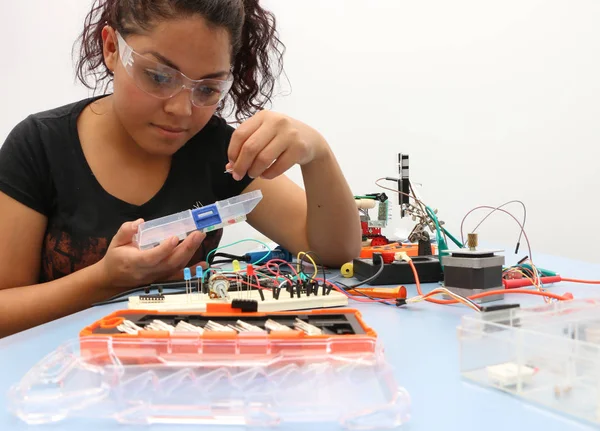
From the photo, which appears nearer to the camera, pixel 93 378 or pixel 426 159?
pixel 93 378

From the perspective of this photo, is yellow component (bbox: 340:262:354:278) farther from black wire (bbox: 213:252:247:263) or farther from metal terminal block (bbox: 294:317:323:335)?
metal terminal block (bbox: 294:317:323:335)

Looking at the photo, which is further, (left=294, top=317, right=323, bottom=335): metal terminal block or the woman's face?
the woman's face

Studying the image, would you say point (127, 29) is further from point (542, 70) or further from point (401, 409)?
point (542, 70)

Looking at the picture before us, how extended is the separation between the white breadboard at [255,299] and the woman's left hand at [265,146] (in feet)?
0.86

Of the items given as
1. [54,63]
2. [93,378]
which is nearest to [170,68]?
[93,378]

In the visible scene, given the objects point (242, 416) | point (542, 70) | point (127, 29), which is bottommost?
point (242, 416)

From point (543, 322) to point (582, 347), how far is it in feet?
0.29

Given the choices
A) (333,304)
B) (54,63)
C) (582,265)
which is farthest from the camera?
(54,63)

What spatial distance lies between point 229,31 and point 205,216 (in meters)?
0.43

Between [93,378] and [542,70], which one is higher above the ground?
[542,70]

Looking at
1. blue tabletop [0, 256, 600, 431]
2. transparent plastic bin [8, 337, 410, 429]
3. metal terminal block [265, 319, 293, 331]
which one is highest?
metal terminal block [265, 319, 293, 331]

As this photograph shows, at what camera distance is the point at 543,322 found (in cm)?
53

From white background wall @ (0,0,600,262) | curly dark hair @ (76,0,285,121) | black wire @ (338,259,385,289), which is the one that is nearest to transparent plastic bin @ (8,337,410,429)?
black wire @ (338,259,385,289)

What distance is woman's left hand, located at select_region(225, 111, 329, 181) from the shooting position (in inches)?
38.0
